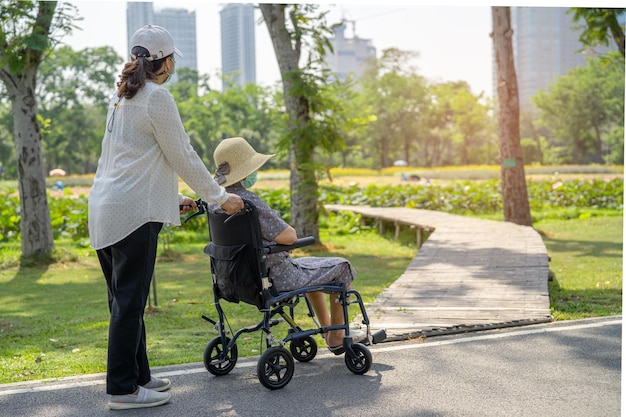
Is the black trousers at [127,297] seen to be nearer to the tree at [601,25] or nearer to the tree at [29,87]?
the tree at [29,87]

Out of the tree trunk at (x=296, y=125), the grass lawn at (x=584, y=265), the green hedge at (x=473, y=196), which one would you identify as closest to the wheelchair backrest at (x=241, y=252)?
the grass lawn at (x=584, y=265)

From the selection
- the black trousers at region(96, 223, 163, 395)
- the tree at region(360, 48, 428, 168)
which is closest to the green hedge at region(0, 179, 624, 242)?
the black trousers at region(96, 223, 163, 395)

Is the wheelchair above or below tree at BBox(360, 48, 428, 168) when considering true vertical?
below

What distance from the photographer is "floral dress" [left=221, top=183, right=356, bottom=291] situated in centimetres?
449

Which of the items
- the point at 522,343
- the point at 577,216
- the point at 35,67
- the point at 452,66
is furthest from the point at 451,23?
the point at 522,343

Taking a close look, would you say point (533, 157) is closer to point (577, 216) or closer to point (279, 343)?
point (577, 216)

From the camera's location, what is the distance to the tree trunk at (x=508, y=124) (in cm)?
1546

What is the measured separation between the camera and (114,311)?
4055 mm

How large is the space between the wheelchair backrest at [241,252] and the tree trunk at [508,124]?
1185cm

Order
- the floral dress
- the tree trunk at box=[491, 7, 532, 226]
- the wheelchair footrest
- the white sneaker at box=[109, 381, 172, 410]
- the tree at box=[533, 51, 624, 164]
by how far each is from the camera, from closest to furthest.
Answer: the white sneaker at box=[109, 381, 172, 410], the floral dress, the wheelchair footrest, the tree trunk at box=[491, 7, 532, 226], the tree at box=[533, 51, 624, 164]

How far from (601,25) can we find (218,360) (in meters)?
11.3

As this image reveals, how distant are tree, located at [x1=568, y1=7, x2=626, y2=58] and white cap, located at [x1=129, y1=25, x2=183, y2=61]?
10.8 metres

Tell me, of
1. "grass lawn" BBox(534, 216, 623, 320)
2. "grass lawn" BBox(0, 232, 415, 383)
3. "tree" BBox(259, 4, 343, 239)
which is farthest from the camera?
"tree" BBox(259, 4, 343, 239)

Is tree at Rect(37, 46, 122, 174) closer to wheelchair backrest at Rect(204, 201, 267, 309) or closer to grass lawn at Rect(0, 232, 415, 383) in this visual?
grass lawn at Rect(0, 232, 415, 383)
